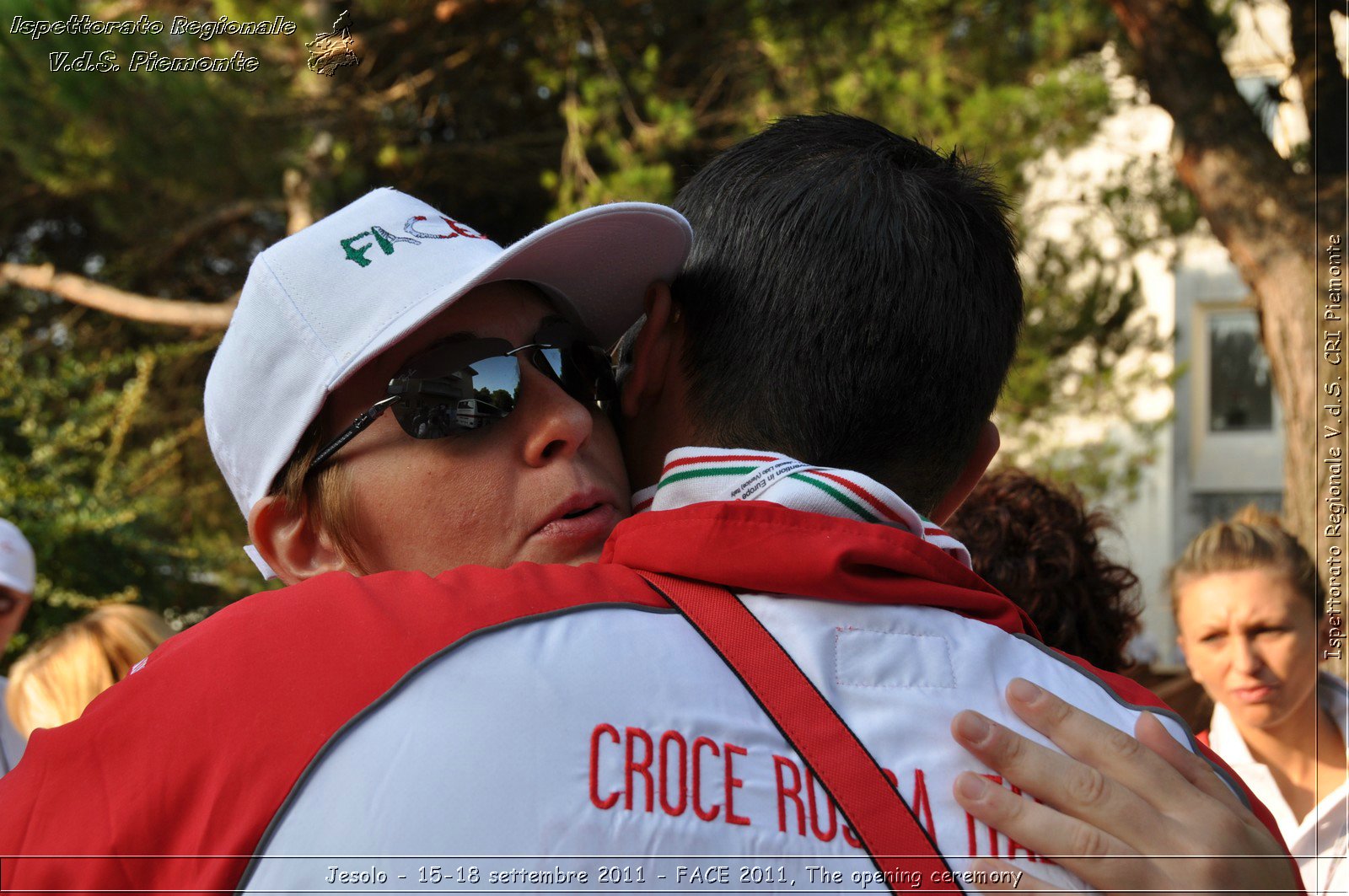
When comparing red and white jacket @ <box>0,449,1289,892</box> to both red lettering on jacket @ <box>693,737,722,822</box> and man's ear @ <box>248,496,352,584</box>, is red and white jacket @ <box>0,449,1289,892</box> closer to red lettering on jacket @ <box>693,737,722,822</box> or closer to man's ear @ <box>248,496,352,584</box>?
red lettering on jacket @ <box>693,737,722,822</box>

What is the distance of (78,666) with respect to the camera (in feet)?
14.0

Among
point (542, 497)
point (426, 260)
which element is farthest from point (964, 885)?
point (426, 260)

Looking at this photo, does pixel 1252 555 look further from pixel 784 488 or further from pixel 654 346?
pixel 784 488

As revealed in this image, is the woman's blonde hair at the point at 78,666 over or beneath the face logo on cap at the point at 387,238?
beneath

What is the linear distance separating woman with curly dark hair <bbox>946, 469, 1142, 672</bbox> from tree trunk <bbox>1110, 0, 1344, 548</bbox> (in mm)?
2660

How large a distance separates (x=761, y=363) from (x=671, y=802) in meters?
0.52

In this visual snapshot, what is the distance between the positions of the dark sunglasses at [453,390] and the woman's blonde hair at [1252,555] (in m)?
3.00

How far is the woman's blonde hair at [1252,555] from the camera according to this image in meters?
Result: 3.77

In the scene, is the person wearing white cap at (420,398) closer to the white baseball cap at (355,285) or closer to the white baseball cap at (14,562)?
the white baseball cap at (355,285)

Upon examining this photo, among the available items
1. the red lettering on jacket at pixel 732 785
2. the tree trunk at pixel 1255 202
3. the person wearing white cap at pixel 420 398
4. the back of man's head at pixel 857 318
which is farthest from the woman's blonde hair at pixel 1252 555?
the red lettering on jacket at pixel 732 785

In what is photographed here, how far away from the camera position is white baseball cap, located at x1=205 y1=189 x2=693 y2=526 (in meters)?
1.47

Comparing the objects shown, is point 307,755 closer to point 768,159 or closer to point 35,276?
point 768,159

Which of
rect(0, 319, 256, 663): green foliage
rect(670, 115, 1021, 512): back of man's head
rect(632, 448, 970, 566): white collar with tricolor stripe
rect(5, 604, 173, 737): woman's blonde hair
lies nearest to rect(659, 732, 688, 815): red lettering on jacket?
rect(632, 448, 970, 566): white collar with tricolor stripe

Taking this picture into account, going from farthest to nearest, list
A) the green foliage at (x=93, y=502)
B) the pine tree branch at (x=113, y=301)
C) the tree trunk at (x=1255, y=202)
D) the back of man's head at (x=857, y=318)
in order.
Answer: the pine tree branch at (x=113, y=301), the green foliage at (x=93, y=502), the tree trunk at (x=1255, y=202), the back of man's head at (x=857, y=318)
